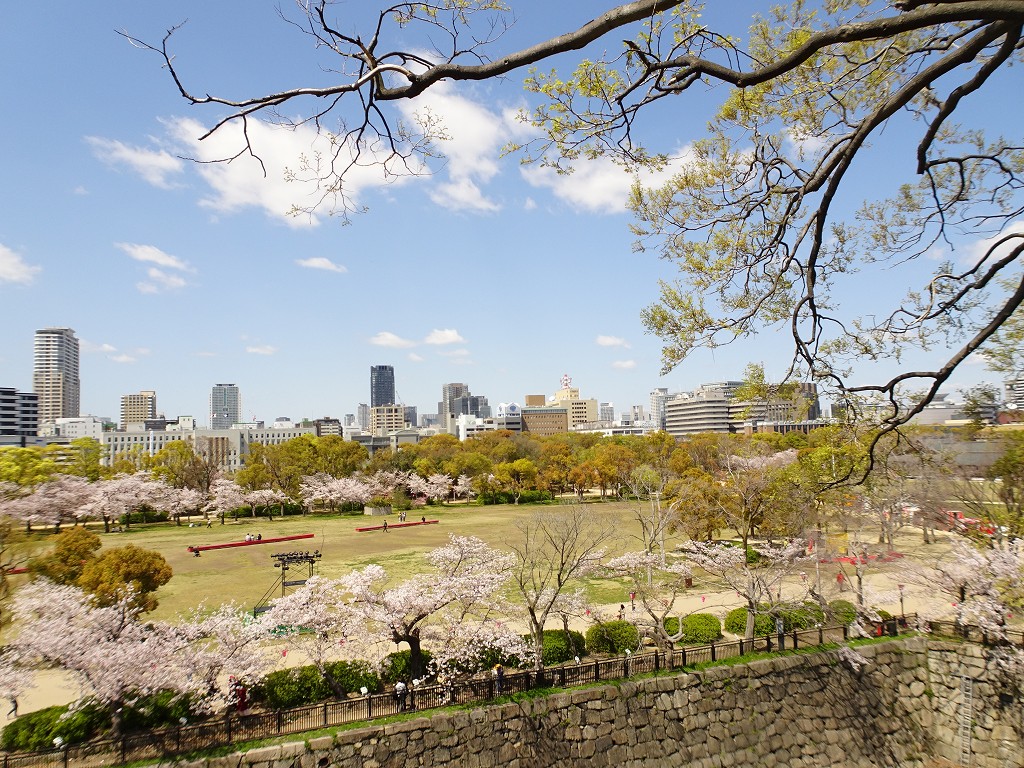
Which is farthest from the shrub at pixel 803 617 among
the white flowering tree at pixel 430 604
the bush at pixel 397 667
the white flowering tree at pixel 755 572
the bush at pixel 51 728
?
the bush at pixel 51 728

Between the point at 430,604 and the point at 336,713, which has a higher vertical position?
the point at 430,604

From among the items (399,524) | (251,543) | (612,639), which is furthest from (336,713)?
(399,524)

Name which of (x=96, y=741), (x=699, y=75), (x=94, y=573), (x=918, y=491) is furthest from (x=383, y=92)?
(x=918, y=491)

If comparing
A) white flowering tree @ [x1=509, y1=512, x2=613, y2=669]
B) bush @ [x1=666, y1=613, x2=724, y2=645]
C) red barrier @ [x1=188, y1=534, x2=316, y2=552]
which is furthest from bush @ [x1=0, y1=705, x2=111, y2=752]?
red barrier @ [x1=188, y1=534, x2=316, y2=552]

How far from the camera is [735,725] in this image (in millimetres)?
12375

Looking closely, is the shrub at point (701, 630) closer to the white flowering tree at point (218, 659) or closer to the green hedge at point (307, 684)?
the green hedge at point (307, 684)

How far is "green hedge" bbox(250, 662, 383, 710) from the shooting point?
1120 cm

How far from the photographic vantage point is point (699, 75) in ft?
10.3

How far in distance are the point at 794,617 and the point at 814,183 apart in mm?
14841

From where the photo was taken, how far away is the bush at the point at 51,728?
382 inches

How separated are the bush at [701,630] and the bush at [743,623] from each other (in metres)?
0.65

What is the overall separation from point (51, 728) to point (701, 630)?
13.6 metres

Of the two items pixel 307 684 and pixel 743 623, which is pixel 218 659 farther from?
pixel 743 623

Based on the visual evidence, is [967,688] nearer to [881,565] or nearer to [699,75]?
[881,565]
